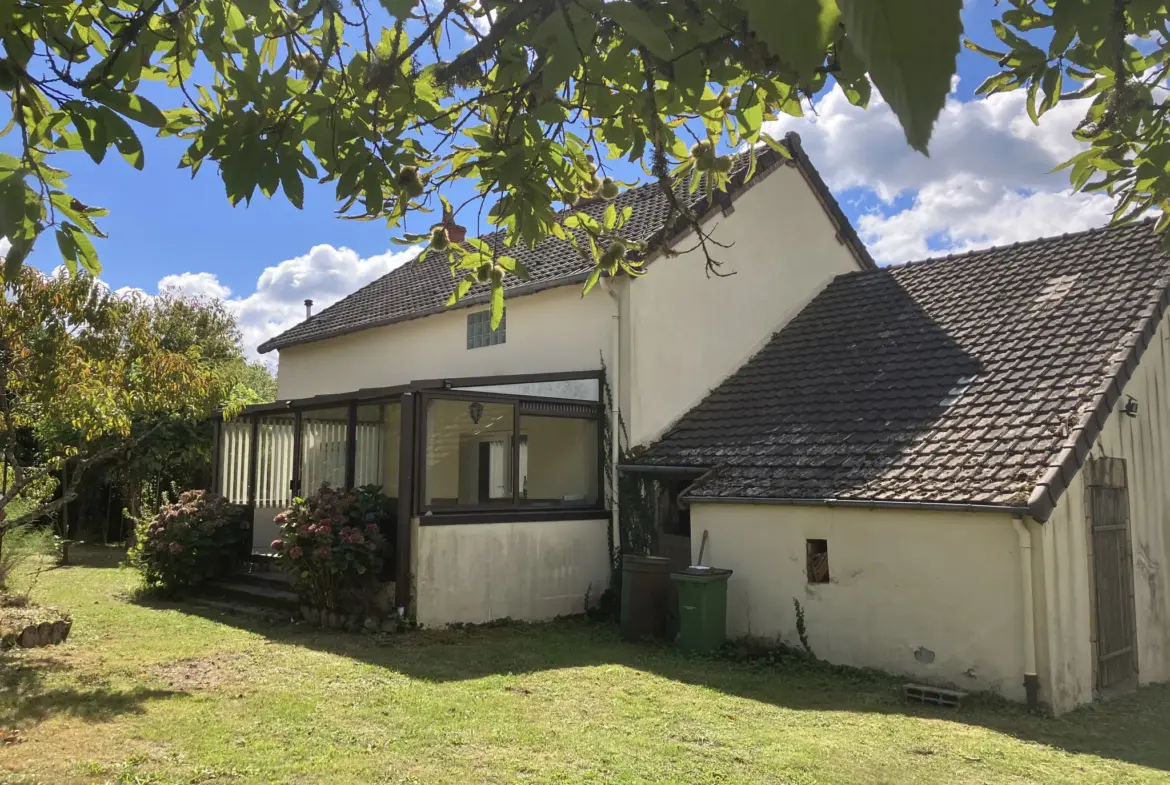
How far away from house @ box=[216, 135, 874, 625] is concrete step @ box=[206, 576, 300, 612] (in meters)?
1.24

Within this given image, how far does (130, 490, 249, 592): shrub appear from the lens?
14.2 m

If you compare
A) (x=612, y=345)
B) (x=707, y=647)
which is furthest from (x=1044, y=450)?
(x=612, y=345)

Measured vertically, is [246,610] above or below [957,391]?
below

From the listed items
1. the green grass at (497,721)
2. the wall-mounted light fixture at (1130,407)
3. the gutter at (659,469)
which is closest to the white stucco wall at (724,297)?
the gutter at (659,469)

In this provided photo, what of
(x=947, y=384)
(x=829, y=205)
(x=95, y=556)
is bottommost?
(x=95, y=556)

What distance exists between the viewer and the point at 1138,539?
9.98m

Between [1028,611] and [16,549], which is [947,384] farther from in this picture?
[16,549]

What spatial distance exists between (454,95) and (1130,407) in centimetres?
933

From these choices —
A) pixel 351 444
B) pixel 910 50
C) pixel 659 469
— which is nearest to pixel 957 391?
pixel 659 469

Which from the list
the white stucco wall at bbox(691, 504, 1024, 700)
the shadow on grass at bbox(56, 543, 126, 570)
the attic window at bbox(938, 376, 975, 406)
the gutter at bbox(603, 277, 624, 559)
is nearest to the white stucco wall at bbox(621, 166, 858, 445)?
the gutter at bbox(603, 277, 624, 559)

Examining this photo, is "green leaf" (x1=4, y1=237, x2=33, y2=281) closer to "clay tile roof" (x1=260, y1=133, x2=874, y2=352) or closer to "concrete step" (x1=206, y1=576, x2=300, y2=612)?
"clay tile roof" (x1=260, y1=133, x2=874, y2=352)

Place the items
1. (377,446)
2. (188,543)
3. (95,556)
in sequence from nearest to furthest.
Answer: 1. (377,446)
2. (188,543)
3. (95,556)

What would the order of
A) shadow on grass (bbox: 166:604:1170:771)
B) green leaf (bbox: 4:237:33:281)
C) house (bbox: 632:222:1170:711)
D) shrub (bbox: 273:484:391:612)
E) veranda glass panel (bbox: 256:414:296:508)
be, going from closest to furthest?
green leaf (bbox: 4:237:33:281) → shadow on grass (bbox: 166:604:1170:771) → house (bbox: 632:222:1170:711) → shrub (bbox: 273:484:391:612) → veranda glass panel (bbox: 256:414:296:508)

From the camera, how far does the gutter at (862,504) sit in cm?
847
